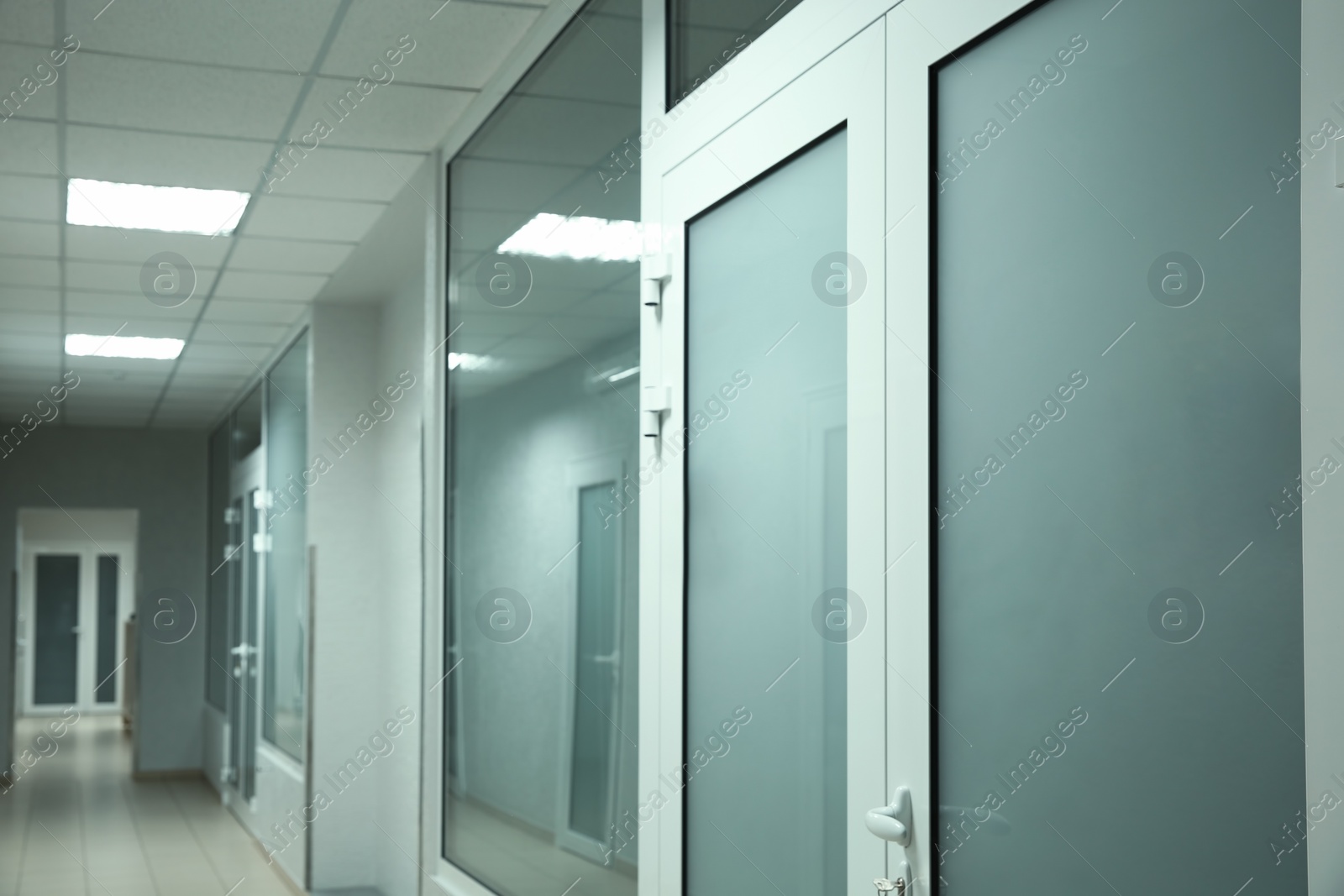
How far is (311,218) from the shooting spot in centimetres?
518

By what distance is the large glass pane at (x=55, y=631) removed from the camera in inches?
691

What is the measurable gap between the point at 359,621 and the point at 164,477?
6.32m

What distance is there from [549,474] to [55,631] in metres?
16.8

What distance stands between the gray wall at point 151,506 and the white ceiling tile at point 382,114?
8442 millimetres

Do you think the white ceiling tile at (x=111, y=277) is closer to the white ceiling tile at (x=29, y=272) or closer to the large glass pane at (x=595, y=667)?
the white ceiling tile at (x=29, y=272)

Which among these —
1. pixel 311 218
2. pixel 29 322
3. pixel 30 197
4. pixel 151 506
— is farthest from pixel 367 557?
pixel 151 506

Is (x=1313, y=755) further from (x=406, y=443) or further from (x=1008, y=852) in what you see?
(x=406, y=443)

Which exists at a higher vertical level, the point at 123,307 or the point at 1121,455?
the point at 123,307

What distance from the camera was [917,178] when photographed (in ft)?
5.68

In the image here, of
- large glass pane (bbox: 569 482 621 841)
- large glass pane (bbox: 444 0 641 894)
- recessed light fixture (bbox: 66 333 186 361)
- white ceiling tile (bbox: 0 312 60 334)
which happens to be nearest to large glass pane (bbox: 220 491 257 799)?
recessed light fixture (bbox: 66 333 186 361)

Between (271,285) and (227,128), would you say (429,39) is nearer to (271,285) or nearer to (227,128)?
(227,128)

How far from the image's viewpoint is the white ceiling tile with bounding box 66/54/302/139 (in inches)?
145

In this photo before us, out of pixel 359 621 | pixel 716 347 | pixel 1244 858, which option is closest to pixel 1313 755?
pixel 1244 858

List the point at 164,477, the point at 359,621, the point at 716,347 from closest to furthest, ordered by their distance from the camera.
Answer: the point at 716,347 < the point at 359,621 < the point at 164,477
